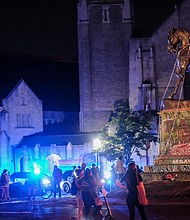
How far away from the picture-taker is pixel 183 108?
26891mm

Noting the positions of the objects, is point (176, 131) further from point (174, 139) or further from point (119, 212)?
point (119, 212)

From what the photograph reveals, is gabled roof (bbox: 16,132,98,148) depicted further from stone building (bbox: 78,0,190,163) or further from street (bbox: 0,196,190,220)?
street (bbox: 0,196,190,220)

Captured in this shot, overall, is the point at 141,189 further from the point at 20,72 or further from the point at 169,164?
the point at 20,72

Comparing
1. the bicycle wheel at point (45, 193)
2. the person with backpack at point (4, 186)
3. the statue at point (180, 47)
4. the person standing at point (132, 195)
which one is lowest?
the bicycle wheel at point (45, 193)

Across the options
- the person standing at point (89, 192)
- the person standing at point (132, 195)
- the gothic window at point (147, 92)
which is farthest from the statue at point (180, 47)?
the gothic window at point (147, 92)

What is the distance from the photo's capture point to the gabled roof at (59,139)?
6521cm

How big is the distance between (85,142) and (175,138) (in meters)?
38.1

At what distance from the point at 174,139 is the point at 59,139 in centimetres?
4078

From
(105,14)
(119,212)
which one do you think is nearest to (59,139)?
(105,14)

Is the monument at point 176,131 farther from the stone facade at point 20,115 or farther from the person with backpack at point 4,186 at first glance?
the stone facade at point 20,115

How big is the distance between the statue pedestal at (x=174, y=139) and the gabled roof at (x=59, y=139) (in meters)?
37.3

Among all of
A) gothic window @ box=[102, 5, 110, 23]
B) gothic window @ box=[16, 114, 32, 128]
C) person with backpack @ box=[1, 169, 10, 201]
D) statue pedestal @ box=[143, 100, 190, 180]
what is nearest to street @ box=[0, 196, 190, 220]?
statue pedestal @ box=[143, 100, 190, 180]

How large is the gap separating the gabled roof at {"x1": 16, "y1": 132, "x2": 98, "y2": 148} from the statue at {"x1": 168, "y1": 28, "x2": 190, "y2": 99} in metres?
37.0

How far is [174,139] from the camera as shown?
87.6 ft
